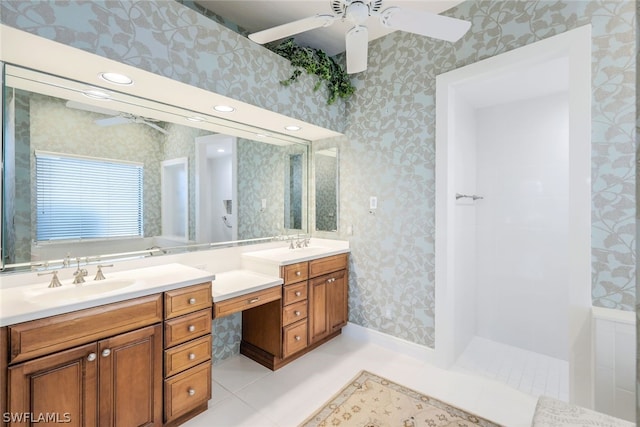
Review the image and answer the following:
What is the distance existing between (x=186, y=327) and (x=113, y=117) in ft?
4.80

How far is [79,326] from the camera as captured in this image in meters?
1.36

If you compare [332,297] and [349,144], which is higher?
[349,144]

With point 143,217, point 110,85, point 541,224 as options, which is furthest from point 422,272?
point 110,85

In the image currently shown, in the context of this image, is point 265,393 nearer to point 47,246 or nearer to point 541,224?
point 47,246

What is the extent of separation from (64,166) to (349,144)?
2282 millimetres

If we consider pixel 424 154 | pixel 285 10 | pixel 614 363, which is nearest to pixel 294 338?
pixel 424 154

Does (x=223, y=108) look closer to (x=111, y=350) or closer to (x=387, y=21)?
(x=387, y=21)

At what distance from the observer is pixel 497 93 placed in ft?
8.52

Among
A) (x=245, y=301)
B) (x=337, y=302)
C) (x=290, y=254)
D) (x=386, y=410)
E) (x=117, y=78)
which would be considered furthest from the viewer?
(x=337, y=302)

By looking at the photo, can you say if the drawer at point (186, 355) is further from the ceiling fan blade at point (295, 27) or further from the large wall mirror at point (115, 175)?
the ceiling fan blade at point (295, 27)

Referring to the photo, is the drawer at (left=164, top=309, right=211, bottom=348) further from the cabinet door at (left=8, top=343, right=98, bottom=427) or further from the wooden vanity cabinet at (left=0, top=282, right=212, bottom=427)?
the cabinet door at (left=8, top=343, right=98, bottom=427)

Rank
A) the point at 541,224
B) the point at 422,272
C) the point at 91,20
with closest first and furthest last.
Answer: the point at 91,20, the point at 422,272, the point at 541,224

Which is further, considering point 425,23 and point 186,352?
point 186,352

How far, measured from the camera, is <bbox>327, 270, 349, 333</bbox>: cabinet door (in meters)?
2.81
